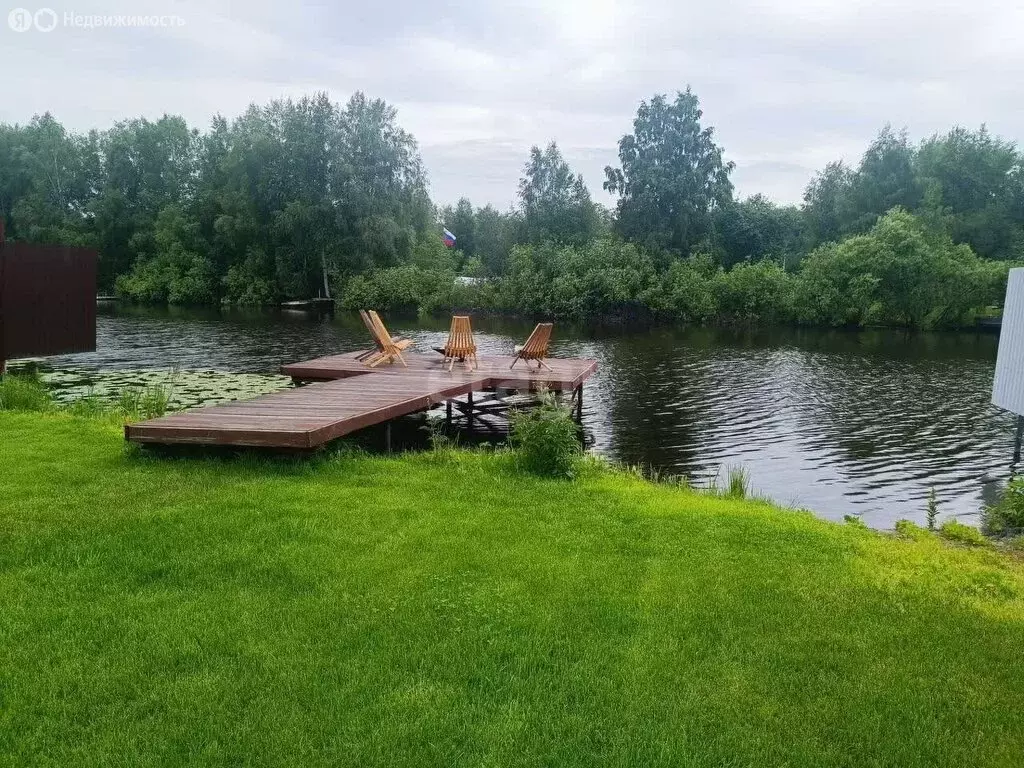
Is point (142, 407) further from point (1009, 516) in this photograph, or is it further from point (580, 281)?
point (580, 281)

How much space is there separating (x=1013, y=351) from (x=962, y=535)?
1.82m

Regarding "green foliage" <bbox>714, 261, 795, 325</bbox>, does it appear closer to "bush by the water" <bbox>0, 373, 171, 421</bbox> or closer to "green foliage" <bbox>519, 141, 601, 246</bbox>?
"green foliage" <bbox>519, 141, 601, 246</bbox>

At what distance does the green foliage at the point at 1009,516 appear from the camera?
27.1 feet

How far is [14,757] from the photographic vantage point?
2729 mm

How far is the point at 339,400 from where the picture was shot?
32.7ft

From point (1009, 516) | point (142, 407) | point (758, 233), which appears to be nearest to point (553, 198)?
point (758, 233)

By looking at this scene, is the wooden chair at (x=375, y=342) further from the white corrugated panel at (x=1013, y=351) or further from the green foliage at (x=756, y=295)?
the green foliage at (x=756, y=295)

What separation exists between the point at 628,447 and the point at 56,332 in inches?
366

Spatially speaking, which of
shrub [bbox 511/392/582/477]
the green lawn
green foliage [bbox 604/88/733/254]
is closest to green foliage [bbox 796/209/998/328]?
green foliage [bbox 604/88/733/254]

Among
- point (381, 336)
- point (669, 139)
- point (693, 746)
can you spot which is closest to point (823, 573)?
point (693, 746)

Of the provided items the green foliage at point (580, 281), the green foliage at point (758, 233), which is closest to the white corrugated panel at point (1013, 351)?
the green foliage at point (580, 281)

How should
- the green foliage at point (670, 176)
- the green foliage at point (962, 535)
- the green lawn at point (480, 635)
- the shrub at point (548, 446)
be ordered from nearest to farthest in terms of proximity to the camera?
the green lawn at point (480, 635)
the green foliage at point (962, 535)
the shrub at point (548, 446)
the green foliage at point (670, 176)

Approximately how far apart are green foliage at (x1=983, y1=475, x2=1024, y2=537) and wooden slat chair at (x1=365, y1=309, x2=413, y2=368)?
31.6 feet

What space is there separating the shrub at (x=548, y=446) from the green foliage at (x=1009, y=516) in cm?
483
